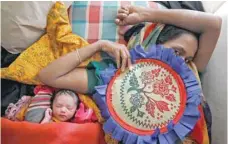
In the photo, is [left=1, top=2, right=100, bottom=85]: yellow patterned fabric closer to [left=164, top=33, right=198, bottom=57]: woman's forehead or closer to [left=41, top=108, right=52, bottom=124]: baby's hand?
[left=41, top=108, right=52, bottom=124]: baby's hand

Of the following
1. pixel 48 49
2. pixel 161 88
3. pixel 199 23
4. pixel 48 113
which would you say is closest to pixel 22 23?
pixel 48 49

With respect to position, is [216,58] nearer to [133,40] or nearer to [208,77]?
[208,77]

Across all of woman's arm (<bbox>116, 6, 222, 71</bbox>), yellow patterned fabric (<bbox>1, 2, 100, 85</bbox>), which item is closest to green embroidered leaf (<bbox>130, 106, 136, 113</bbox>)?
yellow patterned fabric (<bbox>1, 2, 100, 85</bbox>)

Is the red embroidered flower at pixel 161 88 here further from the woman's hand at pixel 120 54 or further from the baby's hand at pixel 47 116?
the baby's hand at pixel 47 116

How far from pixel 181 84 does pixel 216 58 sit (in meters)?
0.31

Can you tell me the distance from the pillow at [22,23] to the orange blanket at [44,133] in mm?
353

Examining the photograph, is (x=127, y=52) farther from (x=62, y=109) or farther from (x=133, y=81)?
(x=62, y=109)

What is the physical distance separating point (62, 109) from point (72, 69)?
168 mm

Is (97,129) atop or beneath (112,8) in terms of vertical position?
beneath

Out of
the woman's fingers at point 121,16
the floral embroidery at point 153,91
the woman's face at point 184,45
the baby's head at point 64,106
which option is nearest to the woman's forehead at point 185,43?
the woman's face at point 184,45

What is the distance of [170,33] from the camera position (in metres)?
1.30

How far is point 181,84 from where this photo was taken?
120 cm

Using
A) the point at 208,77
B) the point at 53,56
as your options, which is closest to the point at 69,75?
the point at 53,56

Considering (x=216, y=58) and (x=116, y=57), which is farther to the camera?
(x=216, y=58)
